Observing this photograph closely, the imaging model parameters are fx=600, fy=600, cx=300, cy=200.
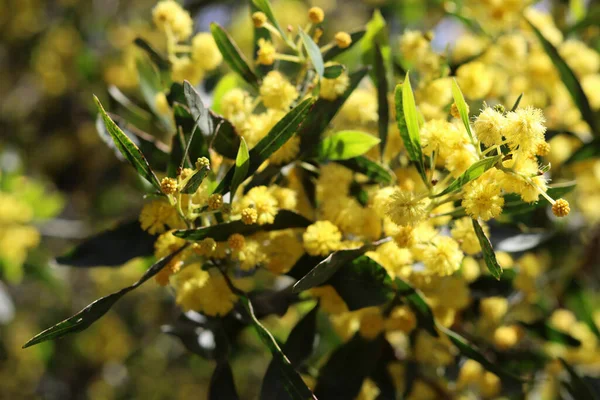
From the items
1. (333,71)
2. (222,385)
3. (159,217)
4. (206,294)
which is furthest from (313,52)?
(222,385)

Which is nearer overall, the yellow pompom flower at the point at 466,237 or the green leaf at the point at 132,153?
the green leaf at the point at 132,153

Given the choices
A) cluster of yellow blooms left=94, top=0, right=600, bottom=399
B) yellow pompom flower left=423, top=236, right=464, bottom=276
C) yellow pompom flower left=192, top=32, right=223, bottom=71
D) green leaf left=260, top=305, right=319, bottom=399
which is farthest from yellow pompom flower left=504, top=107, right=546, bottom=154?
yellow pompom flower left=192, top=32, right=223, bottom=71

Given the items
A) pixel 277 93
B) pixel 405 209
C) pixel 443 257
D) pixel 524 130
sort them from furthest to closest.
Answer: pixel 277 93 → pixel 443 257 → pixel 405 209 → pixel 524 130

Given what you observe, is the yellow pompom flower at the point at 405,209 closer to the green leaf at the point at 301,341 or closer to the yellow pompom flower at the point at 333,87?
the yellow pompom flower at the point at 333,87

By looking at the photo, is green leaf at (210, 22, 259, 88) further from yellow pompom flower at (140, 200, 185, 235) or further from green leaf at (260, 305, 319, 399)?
green leaf at (260, 305, 319, 399)

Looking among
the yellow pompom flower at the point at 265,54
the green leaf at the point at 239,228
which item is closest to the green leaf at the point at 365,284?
the green leaf at the point at 239,228

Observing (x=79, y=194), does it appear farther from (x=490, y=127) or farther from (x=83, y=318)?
(x=490, y=127)
